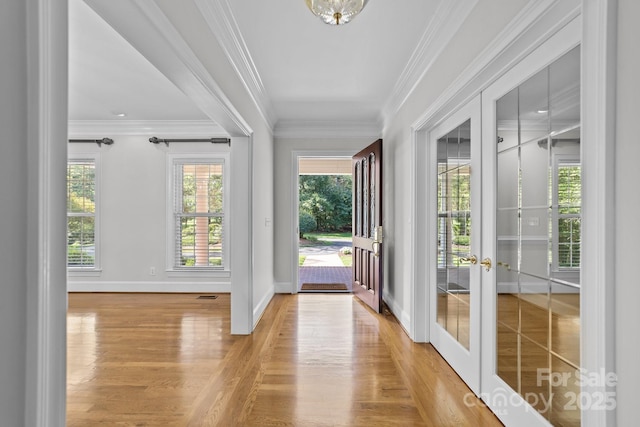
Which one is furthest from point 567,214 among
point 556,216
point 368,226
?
point 368,226

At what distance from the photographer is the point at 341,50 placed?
303 cm

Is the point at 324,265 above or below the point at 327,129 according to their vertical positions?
below

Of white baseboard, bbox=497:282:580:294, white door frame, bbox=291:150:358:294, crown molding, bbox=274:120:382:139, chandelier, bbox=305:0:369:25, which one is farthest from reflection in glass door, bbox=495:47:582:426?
white door frame, bbox=291:150:358:294

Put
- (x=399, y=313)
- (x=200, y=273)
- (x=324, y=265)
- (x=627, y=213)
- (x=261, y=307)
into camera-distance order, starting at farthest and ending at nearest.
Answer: (x=324, y=265), (x=200, y=273), (x=261, y=307), (x=399, y=313), (x=627, y=213)

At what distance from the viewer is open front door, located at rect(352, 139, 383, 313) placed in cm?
434

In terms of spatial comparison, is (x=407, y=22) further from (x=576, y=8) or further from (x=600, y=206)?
(x=600, y=206)

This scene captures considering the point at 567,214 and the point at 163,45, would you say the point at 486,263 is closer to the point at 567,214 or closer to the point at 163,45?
the point at 567,214

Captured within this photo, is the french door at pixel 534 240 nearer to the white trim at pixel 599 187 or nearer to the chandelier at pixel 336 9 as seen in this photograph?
the white trim at pixel 599 187

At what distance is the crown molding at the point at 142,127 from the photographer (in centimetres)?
526

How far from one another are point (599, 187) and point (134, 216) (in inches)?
222

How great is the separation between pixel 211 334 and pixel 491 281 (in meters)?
2.68

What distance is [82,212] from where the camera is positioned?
539cm

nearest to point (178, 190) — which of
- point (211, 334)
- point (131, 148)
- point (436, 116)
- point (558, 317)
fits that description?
point (131, 148)

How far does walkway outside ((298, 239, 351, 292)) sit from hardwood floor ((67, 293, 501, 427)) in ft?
7.52
